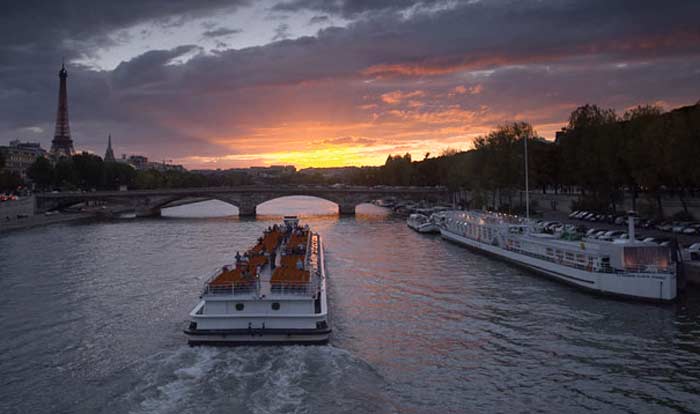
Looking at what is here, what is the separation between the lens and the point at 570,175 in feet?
209

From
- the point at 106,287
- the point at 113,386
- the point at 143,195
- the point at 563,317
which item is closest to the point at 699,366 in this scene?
the point at 563,317

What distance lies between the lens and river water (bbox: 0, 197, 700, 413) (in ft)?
48.8

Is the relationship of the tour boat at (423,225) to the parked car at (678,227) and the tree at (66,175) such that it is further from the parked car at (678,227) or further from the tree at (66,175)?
the tree at (66,175)

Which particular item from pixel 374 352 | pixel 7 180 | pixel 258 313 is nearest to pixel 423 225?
pixel 374 352

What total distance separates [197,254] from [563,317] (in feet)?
94.4

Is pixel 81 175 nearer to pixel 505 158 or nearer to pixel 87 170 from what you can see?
pixel 87 170

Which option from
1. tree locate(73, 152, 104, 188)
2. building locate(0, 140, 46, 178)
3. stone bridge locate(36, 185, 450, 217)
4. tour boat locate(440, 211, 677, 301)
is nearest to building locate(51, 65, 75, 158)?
building locate(0, 140, 46, 178)

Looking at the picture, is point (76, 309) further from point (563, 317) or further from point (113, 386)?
point (563, 317)

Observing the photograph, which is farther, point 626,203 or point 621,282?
point 626,203

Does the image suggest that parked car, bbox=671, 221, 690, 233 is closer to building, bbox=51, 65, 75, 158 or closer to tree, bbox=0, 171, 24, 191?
tree, bbox=0, 171, 24, 191

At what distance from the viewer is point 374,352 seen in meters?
19.0

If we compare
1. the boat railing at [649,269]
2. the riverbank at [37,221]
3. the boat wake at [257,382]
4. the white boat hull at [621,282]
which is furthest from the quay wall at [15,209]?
the boat railing at [649,269]

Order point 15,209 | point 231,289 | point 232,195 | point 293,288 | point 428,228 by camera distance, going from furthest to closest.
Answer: point 232,195 < point 15,209 < point 428,228 < point 293,288 < point 231,289

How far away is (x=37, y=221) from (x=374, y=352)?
7071cm
